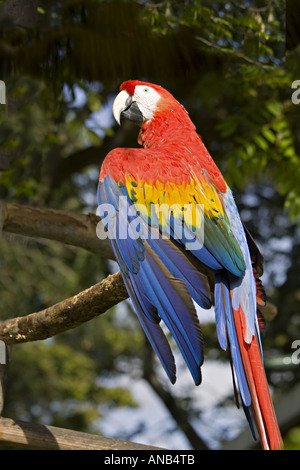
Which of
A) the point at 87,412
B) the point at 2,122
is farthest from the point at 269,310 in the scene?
the point at 87,412

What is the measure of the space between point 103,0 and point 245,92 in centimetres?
54

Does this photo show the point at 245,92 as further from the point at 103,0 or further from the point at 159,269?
the point at 159,269

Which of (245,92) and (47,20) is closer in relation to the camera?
(47,20)

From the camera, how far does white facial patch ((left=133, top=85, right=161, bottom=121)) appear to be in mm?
1185

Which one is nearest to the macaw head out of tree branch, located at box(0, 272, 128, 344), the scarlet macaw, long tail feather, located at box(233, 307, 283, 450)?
the scarlet macaw

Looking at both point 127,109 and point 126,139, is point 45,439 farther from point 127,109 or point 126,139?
point 126,139

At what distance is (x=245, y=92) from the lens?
204cm

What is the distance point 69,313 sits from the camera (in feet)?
3.46

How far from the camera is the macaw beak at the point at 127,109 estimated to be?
3.99 feet

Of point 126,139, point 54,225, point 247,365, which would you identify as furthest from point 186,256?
point 126,139

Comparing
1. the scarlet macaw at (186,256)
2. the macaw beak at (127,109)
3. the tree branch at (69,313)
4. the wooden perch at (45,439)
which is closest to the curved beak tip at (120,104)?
the macaw beak at (127,109)

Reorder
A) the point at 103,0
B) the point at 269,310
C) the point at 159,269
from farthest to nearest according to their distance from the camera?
the point at 103,0 → the point at 269,310 → the point at 159,269

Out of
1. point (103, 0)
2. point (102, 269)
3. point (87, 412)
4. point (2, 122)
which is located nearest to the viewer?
point (103, 0)

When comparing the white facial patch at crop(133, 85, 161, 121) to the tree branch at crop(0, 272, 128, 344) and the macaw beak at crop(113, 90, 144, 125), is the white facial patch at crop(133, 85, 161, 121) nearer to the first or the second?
the macaw beak at crop(113, 90, 144, 125)
